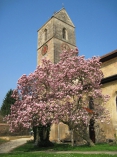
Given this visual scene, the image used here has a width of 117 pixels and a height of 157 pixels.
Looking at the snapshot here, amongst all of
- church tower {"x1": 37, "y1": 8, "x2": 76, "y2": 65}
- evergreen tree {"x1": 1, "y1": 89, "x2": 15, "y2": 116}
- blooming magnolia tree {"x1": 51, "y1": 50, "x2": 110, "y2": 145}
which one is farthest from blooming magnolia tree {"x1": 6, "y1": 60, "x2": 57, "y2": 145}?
evergreen tree {"x1": 1, "y1": 89, "x2": 15, "y2": 116}

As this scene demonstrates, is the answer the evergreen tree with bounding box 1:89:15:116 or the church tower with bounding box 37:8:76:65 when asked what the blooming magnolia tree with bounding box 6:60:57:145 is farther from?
the evergreen tree with bounding box 1:89:15:116

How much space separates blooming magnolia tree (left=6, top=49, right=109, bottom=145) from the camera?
47.7 ft

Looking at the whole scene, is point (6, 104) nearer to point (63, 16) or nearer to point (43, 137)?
point (63, 16)

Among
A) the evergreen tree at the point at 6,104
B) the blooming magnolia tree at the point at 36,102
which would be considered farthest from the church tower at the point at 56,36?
the evergreen tree at the point at 6,104

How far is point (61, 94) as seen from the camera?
14688 millimetres

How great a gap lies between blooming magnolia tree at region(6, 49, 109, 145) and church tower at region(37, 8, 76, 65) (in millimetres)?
13457

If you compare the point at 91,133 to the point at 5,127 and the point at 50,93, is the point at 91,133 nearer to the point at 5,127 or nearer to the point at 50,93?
the point at 50,93

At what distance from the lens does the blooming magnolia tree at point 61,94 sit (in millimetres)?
14539

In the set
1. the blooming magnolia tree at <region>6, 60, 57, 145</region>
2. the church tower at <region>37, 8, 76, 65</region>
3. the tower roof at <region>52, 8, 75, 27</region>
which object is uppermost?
the tower roof at <region>52, 8, 75, 27</region>

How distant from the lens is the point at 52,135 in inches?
1028

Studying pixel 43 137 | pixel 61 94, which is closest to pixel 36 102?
pixel 61 94

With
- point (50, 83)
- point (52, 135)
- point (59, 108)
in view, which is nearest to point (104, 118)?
point (59, 108)

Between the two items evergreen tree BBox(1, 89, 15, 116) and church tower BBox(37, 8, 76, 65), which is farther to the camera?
evergreen tree BBox(1, 89, 15, 116)

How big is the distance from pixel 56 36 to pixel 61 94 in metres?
20.7
